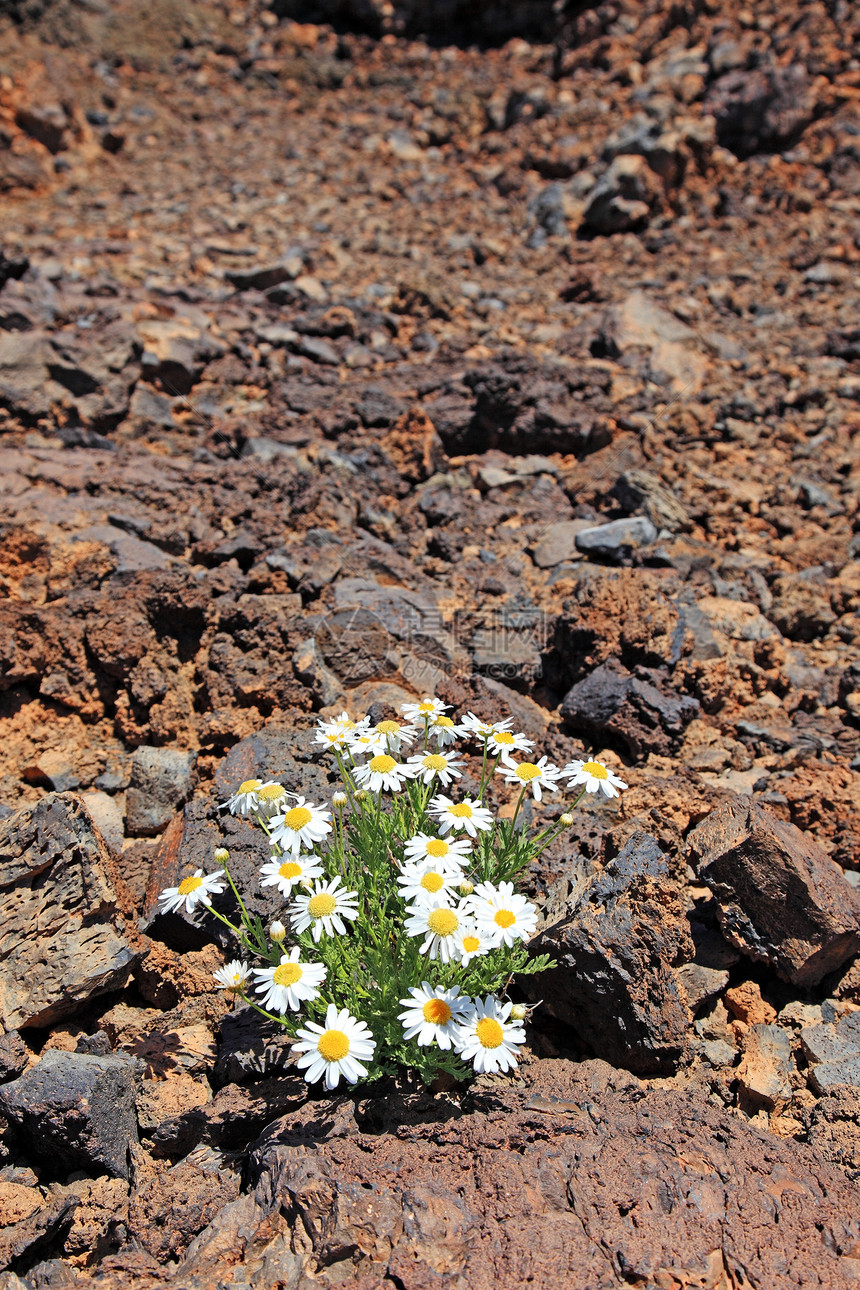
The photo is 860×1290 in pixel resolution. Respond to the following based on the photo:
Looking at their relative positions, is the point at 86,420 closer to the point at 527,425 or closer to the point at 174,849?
the point at 527,425

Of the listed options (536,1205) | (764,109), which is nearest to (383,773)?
(536,1205)

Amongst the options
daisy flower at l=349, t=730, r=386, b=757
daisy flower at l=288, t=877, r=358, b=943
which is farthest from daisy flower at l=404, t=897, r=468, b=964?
daisy flower at l=349, t=730, r=386, b=757

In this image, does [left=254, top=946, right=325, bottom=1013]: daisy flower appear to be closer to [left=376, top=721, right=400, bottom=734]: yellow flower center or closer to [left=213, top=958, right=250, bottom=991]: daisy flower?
[left=213, top=958, right=250, bottom=991]: daisy flower

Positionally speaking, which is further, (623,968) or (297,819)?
(623,968)

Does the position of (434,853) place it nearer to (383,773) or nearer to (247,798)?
(383,773)

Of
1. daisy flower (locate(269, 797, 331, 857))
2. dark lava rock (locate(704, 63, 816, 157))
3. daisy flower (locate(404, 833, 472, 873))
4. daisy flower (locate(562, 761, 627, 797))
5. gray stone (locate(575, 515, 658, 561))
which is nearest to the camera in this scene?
daisy flower (locate(404, 833, 472, 873))

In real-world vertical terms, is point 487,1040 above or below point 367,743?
below
